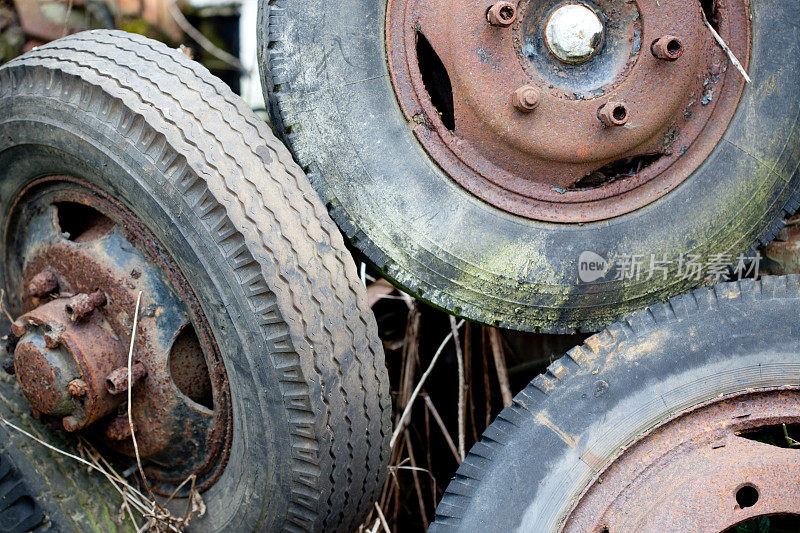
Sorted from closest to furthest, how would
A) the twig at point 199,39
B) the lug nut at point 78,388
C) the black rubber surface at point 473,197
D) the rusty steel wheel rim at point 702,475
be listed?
the rusty steel wheel rim at point 702,475 → the lug nut at point 78,388 → the black rubber surface at point 473,197 → the twig at point 199,39

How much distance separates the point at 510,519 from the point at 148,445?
863mm

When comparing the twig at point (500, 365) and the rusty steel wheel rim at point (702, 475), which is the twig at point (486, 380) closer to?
the twig at point (500, 365)

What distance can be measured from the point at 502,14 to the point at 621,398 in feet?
2.92

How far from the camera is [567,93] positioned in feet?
5.39

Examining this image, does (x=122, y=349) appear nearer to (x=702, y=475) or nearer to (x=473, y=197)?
(x=473, y=197)

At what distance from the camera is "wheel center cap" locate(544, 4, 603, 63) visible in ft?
5.32

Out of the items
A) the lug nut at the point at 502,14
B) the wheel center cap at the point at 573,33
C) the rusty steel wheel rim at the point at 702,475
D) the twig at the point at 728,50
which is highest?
the twig at the point at 728,50

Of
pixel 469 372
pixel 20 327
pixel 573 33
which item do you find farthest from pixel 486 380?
pixel 20 327

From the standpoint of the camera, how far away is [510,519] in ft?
4.33

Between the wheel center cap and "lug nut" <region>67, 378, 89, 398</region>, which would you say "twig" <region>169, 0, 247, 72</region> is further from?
"lug nut" <region>67, 378, 89, 398</region>

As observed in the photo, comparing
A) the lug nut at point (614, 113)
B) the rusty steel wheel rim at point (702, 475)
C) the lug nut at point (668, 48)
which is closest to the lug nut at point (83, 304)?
the rusty steel wheel rim at point (702, 475)

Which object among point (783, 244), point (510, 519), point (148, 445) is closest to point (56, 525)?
point (148, 445)

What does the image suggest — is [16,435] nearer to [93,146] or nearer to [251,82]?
[93,146]

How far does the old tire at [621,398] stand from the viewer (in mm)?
1325
